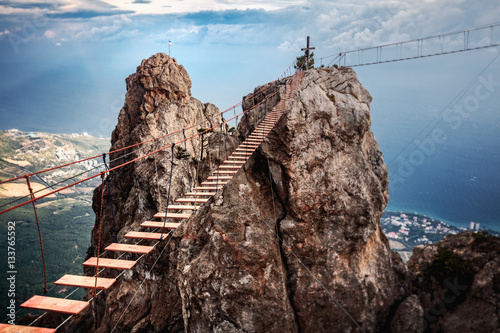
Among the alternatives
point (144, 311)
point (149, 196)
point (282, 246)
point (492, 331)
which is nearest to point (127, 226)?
point (149, 196)

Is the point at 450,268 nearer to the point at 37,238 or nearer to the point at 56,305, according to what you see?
the point at 56,305

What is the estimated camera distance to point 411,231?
363 feet

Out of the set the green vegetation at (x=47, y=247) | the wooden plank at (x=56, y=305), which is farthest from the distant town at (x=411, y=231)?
the wooden plank at (x=56, y=305)

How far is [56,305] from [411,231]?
409ft

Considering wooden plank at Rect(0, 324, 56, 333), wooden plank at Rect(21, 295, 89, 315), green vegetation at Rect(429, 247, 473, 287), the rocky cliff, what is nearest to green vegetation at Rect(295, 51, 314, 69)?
the rocky cliff

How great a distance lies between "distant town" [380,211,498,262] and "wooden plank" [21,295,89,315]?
3771 inches

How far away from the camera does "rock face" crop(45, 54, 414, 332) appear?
51.7 feet

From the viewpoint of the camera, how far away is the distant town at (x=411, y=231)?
315ft

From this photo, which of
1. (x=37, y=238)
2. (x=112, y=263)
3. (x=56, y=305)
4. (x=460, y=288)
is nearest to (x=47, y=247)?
(x=37, y=238)

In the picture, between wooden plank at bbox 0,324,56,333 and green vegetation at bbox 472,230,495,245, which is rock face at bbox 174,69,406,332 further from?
wooden plank at bbox 0,324,56,333

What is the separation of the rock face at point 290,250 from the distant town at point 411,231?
265 ft

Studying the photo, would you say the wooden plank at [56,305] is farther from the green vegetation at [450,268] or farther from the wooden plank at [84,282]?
the green vegetation at [450,268]

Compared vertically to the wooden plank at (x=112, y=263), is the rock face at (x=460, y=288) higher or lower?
lower

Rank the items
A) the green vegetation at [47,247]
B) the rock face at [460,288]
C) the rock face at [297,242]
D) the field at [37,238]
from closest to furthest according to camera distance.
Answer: the rock face at [297,242] → the rock face at [460,288] → the field at [37,238] → the green vegetation at [47,247]
